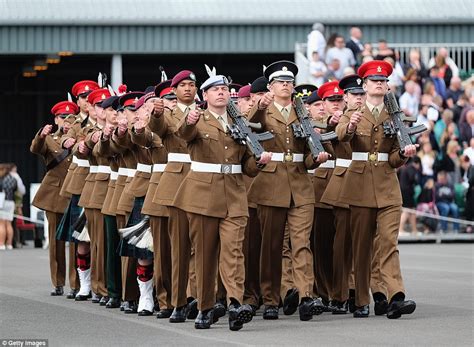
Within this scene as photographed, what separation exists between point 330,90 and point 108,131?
90.5 inches

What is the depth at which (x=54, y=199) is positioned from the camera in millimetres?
17859

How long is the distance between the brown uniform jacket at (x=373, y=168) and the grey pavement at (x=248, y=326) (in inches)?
42.2

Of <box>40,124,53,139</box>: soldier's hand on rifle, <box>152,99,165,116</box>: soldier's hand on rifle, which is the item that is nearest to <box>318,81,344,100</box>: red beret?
<box>152,99,165,116</box>: soldier's hand on rifle

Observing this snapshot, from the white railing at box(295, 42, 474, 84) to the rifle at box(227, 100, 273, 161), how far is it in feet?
53.4

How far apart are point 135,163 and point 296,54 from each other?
15.7 meters

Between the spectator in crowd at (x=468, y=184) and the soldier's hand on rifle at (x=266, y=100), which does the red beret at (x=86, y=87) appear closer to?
the soldier's hand on rifle at (x=266, y=100)

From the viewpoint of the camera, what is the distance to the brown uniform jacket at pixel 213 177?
13.2m

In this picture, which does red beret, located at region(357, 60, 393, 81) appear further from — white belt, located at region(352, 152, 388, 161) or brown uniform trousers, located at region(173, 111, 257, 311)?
brown uniform trousers, located at region(173, 111, 257, 311)

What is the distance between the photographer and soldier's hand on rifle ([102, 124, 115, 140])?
50.2 feet

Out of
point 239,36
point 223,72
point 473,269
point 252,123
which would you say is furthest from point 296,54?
point 252,123

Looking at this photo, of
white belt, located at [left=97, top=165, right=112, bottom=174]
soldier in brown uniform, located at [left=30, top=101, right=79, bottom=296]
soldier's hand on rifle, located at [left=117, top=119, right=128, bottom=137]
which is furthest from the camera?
soldier in brown uniform, located at [left=30, top=101, right=79, bottom=296]

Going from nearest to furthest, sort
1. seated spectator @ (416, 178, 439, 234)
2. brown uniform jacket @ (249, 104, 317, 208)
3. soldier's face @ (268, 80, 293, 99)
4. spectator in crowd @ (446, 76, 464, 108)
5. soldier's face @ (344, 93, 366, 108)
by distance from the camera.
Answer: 1. brown uniform jacket @ (249, 104, 317, 208)
2. soldier's face @ (268, 80, 293, 99)
3. soldier's face @ (344, 93, 366, 108)
4. seated spectator @ (416, 178, 439, 234)
5. spectator in crowd @ (446, 76, 464, 108)

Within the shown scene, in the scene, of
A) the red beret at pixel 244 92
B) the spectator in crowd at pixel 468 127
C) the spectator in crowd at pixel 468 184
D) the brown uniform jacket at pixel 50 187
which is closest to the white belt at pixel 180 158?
the red beret at pixel 244 92
